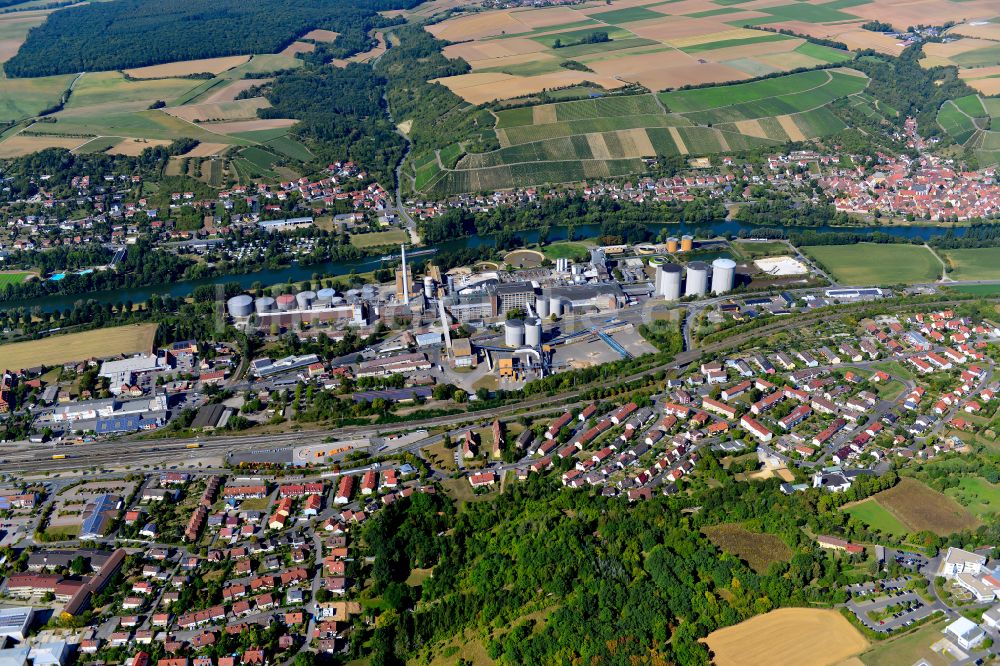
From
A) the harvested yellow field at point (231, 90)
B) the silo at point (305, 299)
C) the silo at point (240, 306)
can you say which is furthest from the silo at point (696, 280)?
the harvested yellow field at point (231, 90)

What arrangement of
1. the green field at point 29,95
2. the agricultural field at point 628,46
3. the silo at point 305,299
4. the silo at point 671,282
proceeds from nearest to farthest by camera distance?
the silo at point 305,299
the silo at point 671,282
the green field at point 29,95
the agricultural field at point 628,46

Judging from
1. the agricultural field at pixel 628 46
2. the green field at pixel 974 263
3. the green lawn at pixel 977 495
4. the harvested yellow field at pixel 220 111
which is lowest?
the green lawn at pixel 977 495

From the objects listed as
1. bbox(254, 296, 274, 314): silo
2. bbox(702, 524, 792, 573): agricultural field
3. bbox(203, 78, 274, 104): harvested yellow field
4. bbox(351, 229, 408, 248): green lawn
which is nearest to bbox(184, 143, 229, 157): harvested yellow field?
bbox(203, 78, 274, 104): harvested yellow field

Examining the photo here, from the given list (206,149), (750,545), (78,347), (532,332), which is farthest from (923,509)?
(206,149)

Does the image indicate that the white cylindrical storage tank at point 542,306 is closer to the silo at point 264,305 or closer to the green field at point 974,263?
the silo at point 264,305

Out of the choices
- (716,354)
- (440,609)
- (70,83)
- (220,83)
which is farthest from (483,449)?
(70,83)

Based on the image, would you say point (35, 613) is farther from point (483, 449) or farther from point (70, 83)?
point (70, 83)
